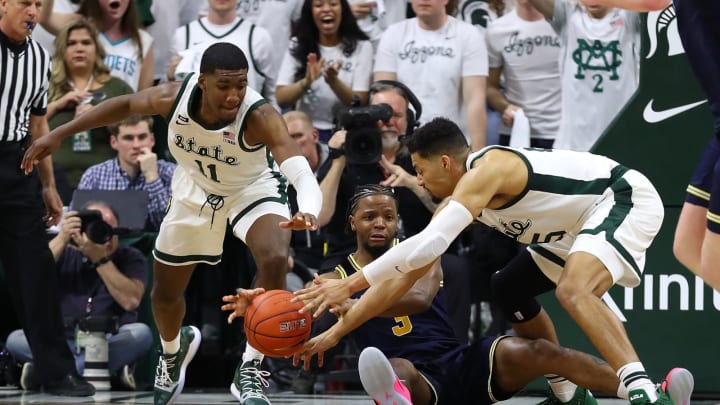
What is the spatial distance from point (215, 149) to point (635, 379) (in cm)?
259

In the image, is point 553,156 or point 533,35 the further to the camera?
point 533,35

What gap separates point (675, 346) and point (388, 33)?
3.24 metres

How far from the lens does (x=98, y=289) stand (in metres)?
8.42

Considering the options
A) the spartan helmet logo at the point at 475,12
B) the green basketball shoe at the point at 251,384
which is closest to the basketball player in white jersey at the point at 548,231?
the green basketball shoe at the point at 251,384

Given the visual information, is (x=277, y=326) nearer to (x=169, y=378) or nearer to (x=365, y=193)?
(x=365, y=193)

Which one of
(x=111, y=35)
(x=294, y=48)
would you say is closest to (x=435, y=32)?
(x=294, y=48)

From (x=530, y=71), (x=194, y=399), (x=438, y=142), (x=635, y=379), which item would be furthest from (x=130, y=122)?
(x=635, y=379)

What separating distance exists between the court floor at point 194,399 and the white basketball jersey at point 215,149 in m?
1.44

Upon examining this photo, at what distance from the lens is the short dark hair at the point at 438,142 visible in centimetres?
573

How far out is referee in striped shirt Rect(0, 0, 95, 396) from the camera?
775 centimetres

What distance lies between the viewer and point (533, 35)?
29.8 ft

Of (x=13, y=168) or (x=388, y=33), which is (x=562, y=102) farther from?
(x=13, y=168)

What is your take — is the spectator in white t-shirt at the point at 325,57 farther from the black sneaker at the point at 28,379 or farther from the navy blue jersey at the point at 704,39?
the navy blue jersey at the point at 704,39

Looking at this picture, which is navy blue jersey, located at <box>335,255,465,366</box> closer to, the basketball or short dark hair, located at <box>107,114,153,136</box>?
the basketball
